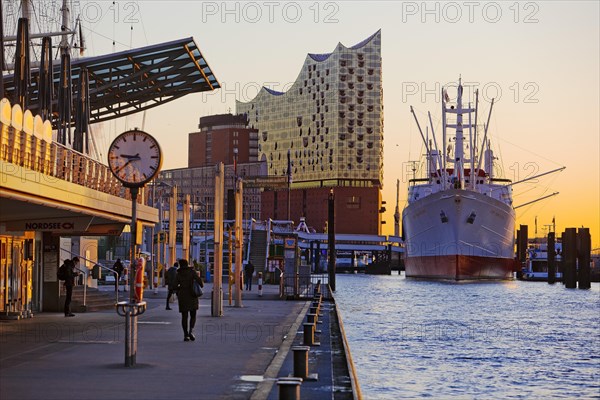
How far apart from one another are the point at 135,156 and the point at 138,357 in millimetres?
3684

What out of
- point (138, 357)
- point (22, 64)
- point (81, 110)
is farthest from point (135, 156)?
point (81, 110)

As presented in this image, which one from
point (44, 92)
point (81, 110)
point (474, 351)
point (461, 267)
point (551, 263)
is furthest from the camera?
point (551, 263)

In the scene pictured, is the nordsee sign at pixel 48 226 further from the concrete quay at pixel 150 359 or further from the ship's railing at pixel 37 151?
the concrete quay at pixel 150 359

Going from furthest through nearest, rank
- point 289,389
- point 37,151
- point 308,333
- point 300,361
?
1. point 37,151
2. point 308,333
3. point 300,361
4. point 289,389

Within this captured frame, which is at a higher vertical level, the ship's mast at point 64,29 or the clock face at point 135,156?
the ship's mast at point 64,29

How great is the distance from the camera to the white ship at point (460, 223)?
108625 millimetres

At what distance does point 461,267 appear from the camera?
352 ft

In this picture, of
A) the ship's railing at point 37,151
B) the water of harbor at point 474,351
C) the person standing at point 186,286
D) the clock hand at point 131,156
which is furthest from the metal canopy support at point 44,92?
the clock hand at point 131,156

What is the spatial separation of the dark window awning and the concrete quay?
16.8 metres

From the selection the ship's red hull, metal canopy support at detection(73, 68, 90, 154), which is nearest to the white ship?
the ship's red hull

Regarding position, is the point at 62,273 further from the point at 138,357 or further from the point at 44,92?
the point at 138,357

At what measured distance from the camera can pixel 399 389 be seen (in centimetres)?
2378

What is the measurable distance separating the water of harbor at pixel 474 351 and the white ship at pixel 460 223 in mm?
45207

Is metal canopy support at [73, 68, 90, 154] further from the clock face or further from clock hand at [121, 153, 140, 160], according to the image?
clock hand at [121, 153, 140, 160]
